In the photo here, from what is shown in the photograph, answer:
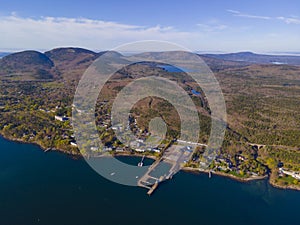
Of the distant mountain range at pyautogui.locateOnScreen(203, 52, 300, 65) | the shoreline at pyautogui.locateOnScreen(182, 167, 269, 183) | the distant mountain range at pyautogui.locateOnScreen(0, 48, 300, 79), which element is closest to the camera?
the shoreline at pyautogui.locateOnScreen(182, 167, 269, 183)

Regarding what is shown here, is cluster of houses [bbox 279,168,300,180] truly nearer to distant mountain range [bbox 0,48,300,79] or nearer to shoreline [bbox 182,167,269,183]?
shoreline [bbox 182,167,269,183]

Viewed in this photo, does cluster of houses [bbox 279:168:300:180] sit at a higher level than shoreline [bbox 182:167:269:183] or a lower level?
higher

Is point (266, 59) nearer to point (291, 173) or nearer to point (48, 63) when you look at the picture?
point (48, 63)

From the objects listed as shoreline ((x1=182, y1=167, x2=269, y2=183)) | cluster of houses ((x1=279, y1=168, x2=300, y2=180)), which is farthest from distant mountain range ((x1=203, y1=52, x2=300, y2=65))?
shoreline ((x1=182, y1=167, x2=269, y2=183))

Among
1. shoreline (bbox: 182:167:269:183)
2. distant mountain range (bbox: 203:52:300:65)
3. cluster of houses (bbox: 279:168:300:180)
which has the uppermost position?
distant mountain range (bbox: 203:52:300:65)

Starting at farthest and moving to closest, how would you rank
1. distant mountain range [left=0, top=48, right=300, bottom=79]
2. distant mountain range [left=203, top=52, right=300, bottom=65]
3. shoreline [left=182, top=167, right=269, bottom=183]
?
distant mountain range [left=203, top=52, right=300, bottom=65] → distant mountain range [left=0, top=48, right=300, bottom=79] → shoreline [left=182, top=167, right=269, bottom=183]

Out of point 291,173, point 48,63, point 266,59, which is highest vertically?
point 266,59

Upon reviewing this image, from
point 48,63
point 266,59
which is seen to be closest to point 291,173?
point 48,63

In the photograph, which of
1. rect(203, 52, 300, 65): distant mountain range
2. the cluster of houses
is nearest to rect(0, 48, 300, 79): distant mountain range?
the cluster of houses

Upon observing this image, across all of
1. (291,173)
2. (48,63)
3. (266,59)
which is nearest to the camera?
(291,173)

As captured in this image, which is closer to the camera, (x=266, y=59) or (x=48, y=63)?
(x=48, y=63)

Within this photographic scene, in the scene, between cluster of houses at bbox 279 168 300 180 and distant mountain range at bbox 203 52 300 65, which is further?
distant mountain range at bbox 203 52 300 65

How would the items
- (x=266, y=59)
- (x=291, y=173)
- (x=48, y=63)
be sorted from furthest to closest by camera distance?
1. (x=266, y=59)
2. (x=48, y=63)
3. (x=291, y=173)
